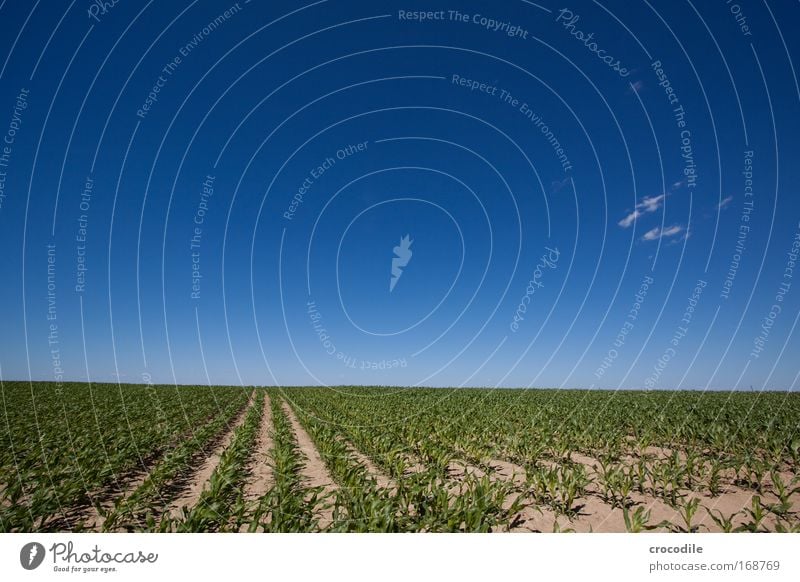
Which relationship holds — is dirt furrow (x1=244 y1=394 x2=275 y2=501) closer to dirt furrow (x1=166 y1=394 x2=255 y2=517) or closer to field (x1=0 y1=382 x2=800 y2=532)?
field (x1=0 y1=382 x2=800 y2=532)

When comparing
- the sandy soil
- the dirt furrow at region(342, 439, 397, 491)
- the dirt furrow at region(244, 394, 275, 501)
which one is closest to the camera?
the sandy soil

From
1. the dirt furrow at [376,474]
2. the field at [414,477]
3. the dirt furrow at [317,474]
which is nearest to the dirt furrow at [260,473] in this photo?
the field at [414,477]

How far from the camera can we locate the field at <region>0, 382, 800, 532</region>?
5.68 m

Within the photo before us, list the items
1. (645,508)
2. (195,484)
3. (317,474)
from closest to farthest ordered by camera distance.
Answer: (645,508) < (195,484) < (317,474)

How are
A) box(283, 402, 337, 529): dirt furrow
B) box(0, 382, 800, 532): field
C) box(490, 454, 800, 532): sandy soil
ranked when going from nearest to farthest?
box(0, 382, 800, 532): field, box(490, 454, 800, 532): sandy soil, box(283, 402, 337, 529): dirt furrow

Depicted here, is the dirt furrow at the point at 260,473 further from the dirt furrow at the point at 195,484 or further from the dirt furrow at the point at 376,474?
the dirt furrow at the point at 376,474

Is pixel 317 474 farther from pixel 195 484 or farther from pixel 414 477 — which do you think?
pixel 414 477

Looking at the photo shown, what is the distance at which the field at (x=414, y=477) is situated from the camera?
5.68 m

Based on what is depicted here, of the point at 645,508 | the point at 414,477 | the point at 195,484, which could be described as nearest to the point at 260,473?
the point at 195,484

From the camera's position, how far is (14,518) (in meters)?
5.71

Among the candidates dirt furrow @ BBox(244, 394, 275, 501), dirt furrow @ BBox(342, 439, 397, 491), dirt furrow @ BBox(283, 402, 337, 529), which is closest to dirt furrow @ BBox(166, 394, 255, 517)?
dirt furrow @ BBox(244, 394, 275, 501)

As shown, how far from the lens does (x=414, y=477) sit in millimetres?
6867

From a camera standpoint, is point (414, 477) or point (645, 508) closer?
point (645, 508)
